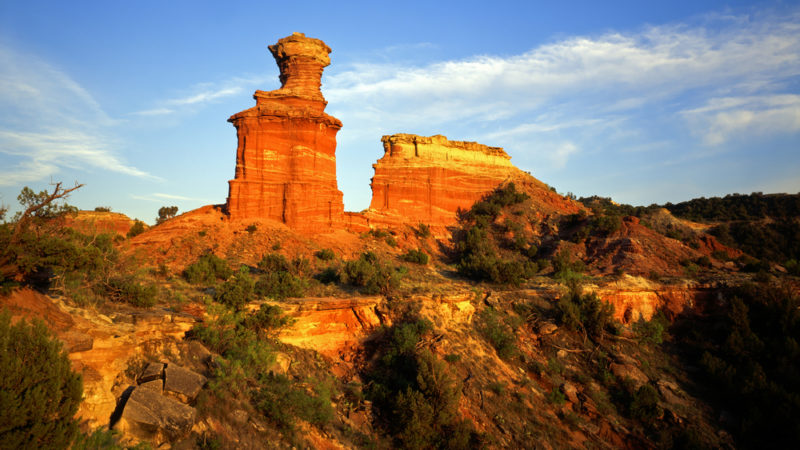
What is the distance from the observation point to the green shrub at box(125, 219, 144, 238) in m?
25.5

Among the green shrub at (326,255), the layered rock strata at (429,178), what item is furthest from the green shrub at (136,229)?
the layered rock strata at (429,178)

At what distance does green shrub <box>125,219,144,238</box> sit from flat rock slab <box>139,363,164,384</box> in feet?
61.9

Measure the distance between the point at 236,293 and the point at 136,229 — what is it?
16.3 meters

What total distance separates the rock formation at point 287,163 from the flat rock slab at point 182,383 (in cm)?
1776

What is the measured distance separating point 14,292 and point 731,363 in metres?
22.8

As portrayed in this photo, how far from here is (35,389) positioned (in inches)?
256

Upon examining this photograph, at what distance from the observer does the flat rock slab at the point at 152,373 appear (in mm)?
8875

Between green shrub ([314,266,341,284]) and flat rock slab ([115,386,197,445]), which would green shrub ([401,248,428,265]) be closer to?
green shrub ([314,266,341,284])

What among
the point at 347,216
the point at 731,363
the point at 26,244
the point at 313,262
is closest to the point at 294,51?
the point at 347,216

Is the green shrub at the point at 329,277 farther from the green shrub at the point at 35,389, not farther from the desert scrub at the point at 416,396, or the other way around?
the green shrub at the point at 35,389

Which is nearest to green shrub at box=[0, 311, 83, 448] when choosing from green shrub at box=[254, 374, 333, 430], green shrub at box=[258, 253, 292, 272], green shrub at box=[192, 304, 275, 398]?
green shrub at box=[192, 304, 275, 398]

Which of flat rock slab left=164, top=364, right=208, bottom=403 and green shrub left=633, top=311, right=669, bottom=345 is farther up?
flat rock slab left=164, top=364, right=208, bottom=403

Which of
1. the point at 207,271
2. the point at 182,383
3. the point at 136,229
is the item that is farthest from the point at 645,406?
the point at 136,229

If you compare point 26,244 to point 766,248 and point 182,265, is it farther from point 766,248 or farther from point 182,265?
point 766,248
